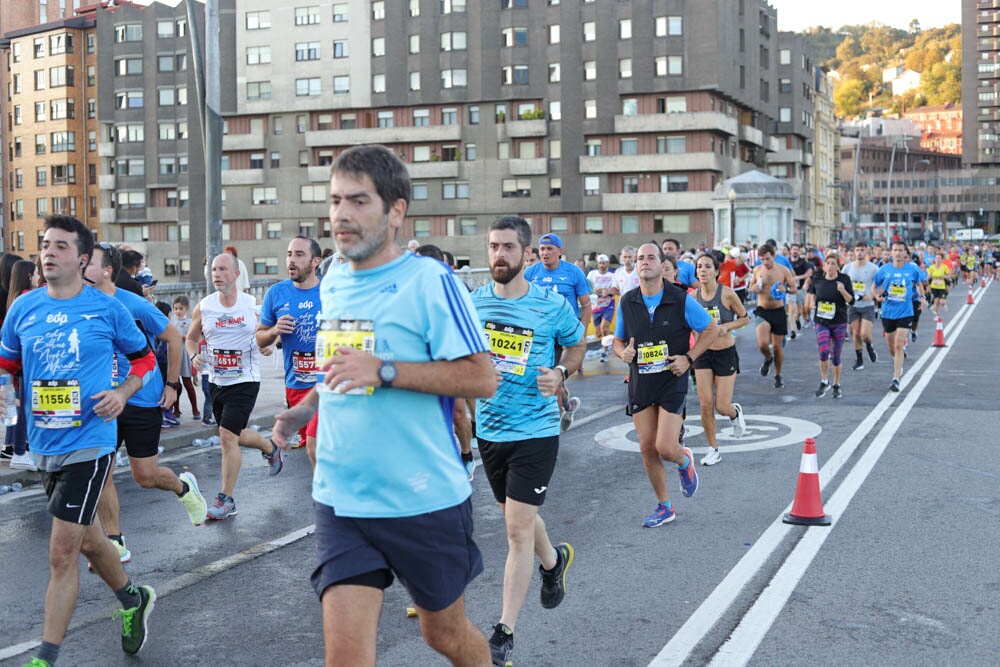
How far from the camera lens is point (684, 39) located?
7144 cm

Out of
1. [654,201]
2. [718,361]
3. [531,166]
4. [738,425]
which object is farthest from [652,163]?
[718,361]

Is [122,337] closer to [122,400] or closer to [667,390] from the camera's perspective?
[122,400]

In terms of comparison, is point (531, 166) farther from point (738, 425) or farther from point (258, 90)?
point (738, 425)

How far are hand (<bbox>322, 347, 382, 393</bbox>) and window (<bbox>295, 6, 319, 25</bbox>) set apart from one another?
78.8 metres

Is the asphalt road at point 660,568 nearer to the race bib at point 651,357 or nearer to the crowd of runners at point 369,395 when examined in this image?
the crowd of runners at point 369,395

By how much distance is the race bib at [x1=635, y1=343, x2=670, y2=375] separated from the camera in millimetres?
7793

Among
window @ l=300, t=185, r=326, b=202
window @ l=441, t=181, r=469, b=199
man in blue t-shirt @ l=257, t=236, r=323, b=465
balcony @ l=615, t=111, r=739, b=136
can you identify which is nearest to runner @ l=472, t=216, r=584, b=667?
man in blue t-shirt @ l=257, t=236, r=323, b=465

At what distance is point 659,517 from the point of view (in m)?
7.65

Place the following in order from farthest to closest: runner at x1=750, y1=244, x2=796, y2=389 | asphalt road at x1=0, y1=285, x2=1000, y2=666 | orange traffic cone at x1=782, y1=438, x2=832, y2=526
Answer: runner at x1=750, y1=244, x2=796, y2=389 < orange traffic cone at x1=782, y1=438, x2=832, y2=526 < asphalt road at x1=0, y1=285, x2=1000, y2=666

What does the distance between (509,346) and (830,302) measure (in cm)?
1099

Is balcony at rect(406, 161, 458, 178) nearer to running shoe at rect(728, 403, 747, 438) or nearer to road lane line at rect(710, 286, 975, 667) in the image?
running shoe at rect(728, 403, 747, 438)

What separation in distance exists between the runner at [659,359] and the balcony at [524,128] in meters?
66.7

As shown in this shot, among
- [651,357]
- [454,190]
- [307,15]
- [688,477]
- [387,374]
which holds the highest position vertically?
[307,15]

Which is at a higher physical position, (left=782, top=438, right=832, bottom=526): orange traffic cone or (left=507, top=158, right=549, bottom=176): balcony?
(left=507, top=158, right=549, bottom=176): balcony
